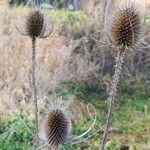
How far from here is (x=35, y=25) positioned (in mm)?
4523

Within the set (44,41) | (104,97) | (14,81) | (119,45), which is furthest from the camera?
(104,97)

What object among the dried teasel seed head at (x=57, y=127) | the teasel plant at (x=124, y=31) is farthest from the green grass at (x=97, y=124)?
the teasel plant at (x=124, y=31)

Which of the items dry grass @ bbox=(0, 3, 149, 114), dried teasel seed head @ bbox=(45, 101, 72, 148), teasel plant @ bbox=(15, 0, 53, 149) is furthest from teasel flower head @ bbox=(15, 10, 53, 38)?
dry grass @ bbox=(0, 3, 149, 114)

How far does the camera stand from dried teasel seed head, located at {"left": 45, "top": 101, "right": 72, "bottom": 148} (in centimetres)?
399

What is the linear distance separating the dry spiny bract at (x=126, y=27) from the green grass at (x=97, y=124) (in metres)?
2.22

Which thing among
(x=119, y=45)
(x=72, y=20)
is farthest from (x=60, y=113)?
(x=72, y=20)

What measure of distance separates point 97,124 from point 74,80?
3.43 meters

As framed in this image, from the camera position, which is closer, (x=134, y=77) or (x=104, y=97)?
(x=104, y=97)

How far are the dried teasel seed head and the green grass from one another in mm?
1984

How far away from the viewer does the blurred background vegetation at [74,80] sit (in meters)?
8.09

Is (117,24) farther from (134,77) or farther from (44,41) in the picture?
(134,77)

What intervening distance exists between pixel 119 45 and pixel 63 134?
2.70ft

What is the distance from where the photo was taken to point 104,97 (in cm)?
1072

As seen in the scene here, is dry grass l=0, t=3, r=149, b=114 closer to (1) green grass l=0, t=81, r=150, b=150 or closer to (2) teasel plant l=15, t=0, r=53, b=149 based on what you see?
(1) green grass l=0, t=81, r=150, b=150
